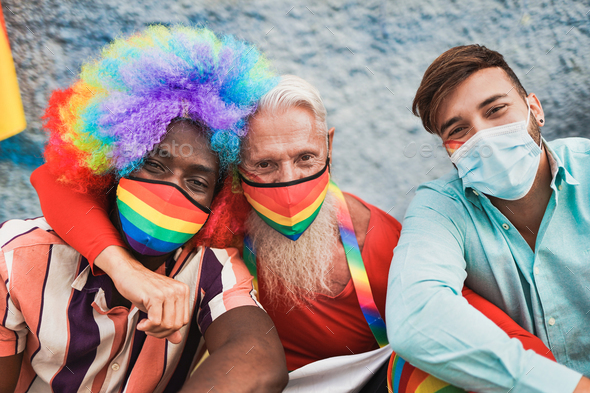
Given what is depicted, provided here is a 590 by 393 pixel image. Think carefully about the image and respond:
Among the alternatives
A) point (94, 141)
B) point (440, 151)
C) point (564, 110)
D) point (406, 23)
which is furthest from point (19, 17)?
point (564, 110)

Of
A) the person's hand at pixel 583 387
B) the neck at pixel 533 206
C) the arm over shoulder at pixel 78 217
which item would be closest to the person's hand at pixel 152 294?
the arm over shoulder at pixel 78 217

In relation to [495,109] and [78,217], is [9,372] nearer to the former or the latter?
[78,217]

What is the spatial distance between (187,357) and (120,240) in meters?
0.69

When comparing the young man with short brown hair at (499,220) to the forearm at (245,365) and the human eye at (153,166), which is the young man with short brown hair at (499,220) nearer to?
the forearm at (245,365)

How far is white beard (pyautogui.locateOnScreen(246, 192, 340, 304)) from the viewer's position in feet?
7.18

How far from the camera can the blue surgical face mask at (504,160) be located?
1800 millimetres

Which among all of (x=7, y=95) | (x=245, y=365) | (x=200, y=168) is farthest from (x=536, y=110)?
(x=7, y=95)

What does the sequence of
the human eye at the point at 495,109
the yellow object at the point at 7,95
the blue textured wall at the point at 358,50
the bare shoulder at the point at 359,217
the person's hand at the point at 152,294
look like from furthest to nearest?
the blue textured wall at the point at 358,50 < the yellow object at the point at 7,95 < the bare shoulder at the point at 359,217 < the human eye at the point at 495,109 < the person's hand at the point at 152,294

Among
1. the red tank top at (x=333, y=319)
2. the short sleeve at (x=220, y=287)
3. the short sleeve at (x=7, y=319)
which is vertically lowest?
the red tank top at (x=333, y=319)

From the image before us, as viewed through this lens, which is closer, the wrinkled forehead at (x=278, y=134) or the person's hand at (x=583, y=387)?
the person's hand at (x=583, y=387)

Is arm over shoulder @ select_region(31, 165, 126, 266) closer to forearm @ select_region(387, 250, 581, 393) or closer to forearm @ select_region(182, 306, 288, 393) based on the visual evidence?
forearm @ select_region(182, 306, 288, 393)

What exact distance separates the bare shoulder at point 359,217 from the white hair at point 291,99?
511 millimetres

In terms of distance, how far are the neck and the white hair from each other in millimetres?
1024

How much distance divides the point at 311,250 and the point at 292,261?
12 cm
